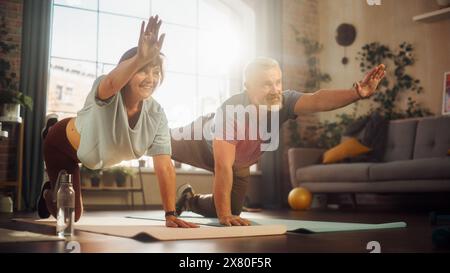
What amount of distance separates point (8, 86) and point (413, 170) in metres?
2.93

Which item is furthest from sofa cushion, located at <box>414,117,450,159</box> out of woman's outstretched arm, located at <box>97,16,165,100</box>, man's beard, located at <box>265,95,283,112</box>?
woman's outstretched arm, located at <box>97,16,165,100</box>

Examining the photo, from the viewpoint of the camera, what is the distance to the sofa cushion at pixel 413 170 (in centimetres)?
325

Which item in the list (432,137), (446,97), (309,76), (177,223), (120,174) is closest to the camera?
(177,223)

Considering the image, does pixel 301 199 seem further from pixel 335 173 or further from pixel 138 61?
pixel 138 61

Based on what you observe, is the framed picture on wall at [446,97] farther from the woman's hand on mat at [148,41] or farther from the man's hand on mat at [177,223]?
the woman's hand on mat at [148,41]

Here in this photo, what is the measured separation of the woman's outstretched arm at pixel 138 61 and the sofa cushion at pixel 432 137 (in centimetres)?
269

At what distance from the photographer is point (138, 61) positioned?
Answer: 1435mm

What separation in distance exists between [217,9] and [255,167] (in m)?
1.68

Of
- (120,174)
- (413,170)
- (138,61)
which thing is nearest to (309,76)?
(413,170)

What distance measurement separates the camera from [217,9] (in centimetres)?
421

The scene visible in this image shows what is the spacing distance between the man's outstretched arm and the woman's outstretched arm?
0.68 metres

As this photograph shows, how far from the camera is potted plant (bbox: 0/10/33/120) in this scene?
3561 millimetres
